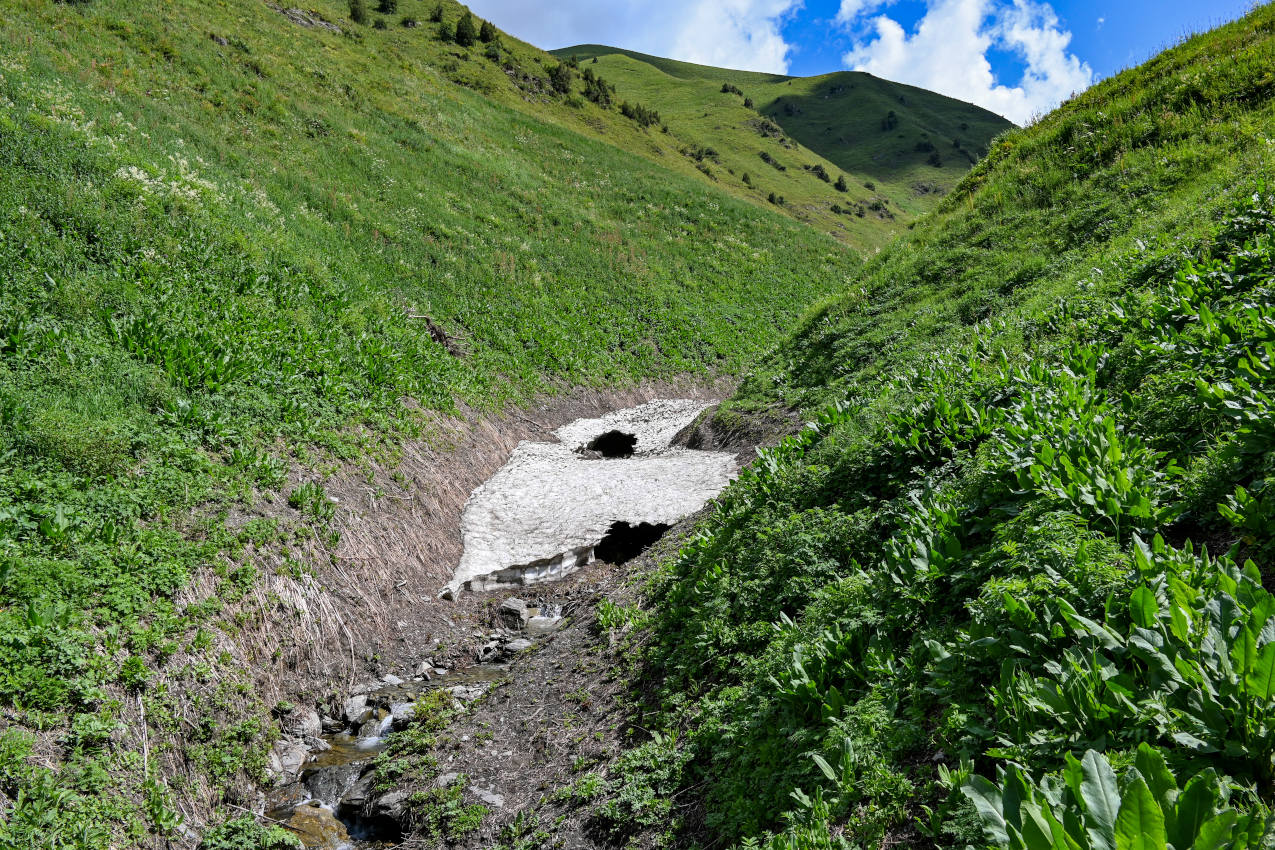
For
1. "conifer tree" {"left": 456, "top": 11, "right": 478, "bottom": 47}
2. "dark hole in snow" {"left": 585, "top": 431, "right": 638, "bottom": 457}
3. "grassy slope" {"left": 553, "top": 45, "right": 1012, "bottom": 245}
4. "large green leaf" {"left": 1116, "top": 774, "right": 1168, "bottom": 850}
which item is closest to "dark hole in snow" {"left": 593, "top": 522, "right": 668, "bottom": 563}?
"dark hole in snow" {"left": 585, "top": 431, "right": 638, "bottom": 457}

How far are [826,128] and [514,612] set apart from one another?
151 metres

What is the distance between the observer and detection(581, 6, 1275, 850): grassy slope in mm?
3236

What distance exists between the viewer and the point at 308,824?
21.6 ft

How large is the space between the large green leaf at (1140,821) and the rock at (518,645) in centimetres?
828

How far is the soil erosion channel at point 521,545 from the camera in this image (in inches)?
270

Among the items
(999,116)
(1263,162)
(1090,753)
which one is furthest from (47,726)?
(999,116)

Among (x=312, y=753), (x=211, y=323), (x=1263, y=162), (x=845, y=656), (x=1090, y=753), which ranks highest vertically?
(x=1263, y=162)

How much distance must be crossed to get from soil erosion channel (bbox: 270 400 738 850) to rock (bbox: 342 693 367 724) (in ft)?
0.04

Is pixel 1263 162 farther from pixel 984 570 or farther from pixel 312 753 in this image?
pixel 312 753

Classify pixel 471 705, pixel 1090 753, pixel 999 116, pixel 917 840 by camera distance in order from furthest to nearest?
A: pixel 999 116
pixel 471 705
pixel 917 840
pixel 1090 753

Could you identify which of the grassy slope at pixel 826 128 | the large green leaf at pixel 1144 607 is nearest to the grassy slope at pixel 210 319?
the large green leaf at pixel 1144 607

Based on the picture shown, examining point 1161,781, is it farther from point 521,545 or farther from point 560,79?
point 560,79

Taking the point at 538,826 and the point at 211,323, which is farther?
the point at 211,323

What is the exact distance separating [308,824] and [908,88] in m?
192
